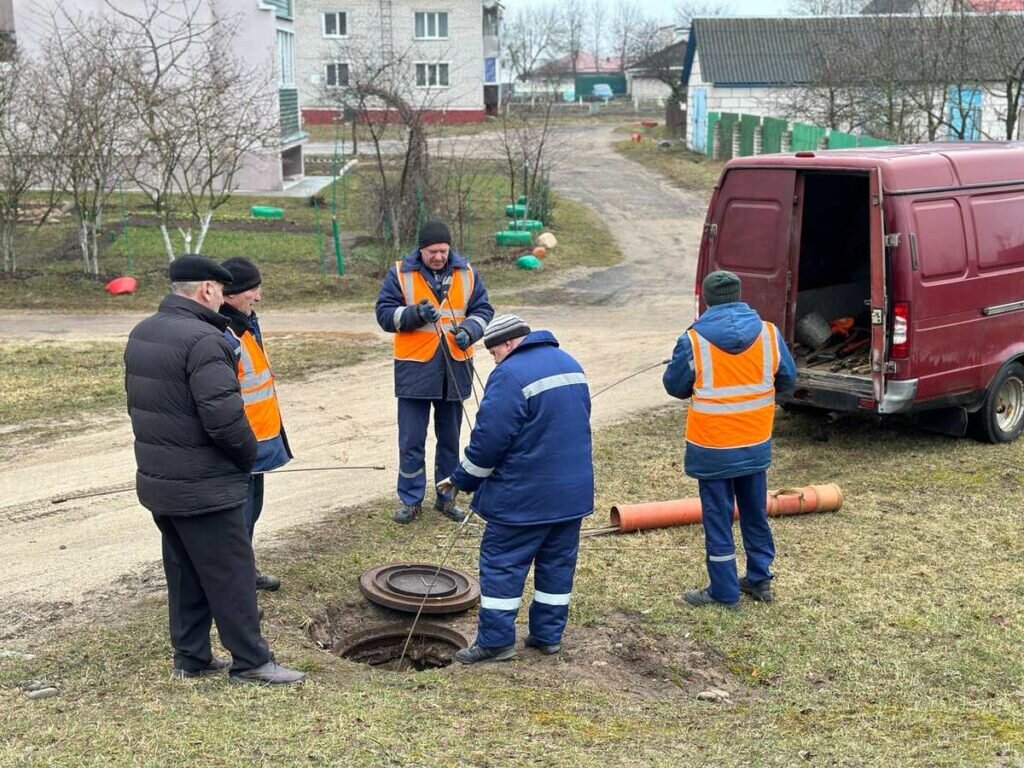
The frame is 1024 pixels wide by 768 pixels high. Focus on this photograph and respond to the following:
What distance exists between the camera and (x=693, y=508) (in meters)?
7.80

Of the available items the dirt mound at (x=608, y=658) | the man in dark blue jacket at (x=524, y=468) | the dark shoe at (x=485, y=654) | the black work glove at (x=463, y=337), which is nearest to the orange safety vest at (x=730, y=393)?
the man in dark blue jacket at (x=524, y=468)

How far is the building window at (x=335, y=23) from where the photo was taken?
203 feet

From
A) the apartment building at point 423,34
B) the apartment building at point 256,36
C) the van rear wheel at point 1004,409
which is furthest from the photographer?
the apartment building at point 423,34

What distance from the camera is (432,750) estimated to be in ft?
14.6

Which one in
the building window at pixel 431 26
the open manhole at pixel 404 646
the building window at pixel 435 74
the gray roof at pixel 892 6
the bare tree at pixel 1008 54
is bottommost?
the open manhole at pixel 404 646

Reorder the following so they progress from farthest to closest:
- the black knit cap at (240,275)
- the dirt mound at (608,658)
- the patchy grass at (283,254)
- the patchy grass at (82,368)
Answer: the patchy grass at (283,254), the patchy grass at (82,368), the black knit cap at (240,275), the dirt mound at (608,658)

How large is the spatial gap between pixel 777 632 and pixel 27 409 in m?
7.45

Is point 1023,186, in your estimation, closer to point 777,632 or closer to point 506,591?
point 777,632

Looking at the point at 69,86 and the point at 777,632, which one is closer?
the point at 777,632

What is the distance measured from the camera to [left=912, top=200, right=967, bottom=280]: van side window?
867cm

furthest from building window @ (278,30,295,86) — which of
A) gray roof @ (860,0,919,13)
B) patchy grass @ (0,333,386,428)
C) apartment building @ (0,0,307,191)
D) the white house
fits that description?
gray roof @ (860,0,919,13)

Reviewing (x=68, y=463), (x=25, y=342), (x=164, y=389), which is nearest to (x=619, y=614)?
(x=164, y=389)

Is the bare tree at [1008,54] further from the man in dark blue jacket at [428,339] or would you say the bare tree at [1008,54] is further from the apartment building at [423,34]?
the apartment building at [423,34]

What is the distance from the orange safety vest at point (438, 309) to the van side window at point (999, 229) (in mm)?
4172
